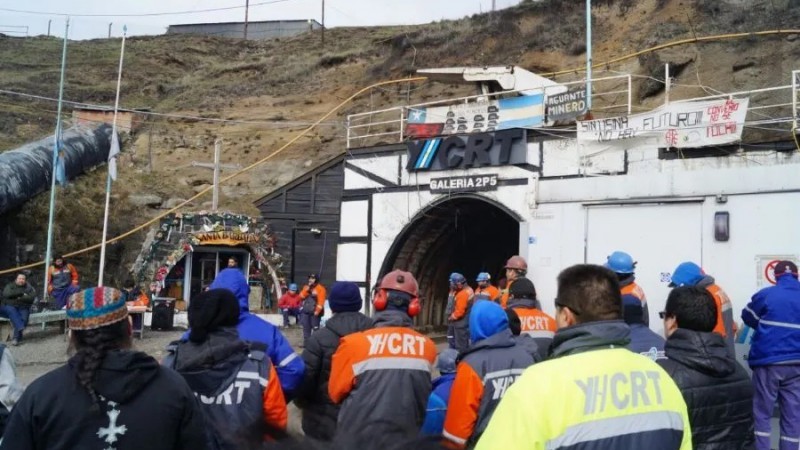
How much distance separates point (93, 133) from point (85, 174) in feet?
7.91

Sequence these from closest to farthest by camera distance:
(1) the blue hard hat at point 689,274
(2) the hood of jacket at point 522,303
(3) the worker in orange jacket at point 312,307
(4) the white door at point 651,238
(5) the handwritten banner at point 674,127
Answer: (1) the blue hard hat at point 689,274, (2) the hood of jacket at point 522,303, (4) the white door at point 651,238, (5) the handwritten banner at point 674,127, (3) the worker in orange jacket at point 312,307

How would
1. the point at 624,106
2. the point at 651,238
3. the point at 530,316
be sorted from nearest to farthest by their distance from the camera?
the point at 530,316
the point at 651,238
the point at 624,106

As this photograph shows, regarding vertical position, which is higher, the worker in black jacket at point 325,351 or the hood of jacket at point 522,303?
the hood of jacket at point 522,303

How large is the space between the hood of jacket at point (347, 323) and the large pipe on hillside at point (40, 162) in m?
19.6

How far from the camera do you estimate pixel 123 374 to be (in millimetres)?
2648

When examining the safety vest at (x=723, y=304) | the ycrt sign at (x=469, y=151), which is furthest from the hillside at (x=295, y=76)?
the safety vest at (x=723, y=304)

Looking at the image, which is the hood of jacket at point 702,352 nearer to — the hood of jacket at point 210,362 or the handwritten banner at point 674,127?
the hood of jacket at point 210,362

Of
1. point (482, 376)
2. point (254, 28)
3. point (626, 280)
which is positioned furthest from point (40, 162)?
point (254, 28)

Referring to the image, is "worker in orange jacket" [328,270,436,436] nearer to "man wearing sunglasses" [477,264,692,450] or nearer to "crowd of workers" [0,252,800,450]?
"crowd of workers" [0,252,800,450]

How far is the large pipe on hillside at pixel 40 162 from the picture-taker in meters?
21.3

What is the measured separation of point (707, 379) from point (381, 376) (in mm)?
1791

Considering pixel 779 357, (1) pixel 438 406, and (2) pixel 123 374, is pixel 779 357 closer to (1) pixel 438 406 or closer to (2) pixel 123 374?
(1) pixel 438 406

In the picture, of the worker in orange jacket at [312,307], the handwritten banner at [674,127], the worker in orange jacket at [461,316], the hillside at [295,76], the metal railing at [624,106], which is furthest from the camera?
the hillside at [295,76]

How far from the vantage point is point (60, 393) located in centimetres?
258
